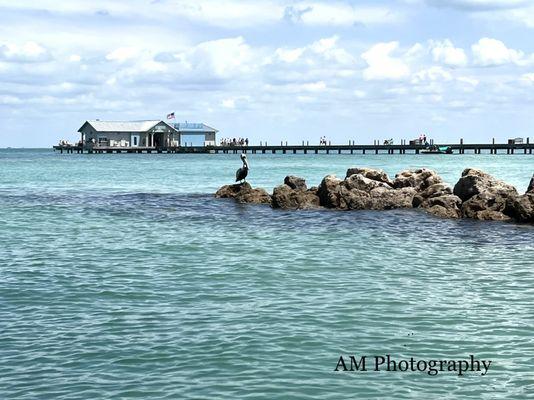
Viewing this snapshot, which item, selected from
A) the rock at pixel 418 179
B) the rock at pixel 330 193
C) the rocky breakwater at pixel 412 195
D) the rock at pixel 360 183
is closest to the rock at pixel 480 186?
the rocky breakwater at pixel 412 195

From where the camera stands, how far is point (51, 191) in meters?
43.6

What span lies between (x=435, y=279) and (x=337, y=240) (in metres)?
6.11

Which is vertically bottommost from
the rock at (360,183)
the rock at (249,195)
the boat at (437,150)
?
the rock at (249,195)

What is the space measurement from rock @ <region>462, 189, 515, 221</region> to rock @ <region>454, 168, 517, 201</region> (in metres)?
0.22

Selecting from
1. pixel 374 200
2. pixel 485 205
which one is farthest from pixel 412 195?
pixel 485 205

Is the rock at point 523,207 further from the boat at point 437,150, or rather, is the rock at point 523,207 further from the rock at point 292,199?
the boat at point 437,150

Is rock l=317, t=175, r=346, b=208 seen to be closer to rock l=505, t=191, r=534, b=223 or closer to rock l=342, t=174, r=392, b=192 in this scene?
rock l=342, t=174, r=392, b=192

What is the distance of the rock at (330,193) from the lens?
29.7 m

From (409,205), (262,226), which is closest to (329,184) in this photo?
(409,205)

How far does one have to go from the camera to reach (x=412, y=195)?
30.3 metres

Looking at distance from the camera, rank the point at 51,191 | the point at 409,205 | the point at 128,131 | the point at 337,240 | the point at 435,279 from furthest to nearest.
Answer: the point at 128,131 < the point at 51,191 < the point at 409,205 < the point at 337,240 < the point at 435,279

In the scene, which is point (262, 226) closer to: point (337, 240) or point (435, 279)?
point (337, 240)

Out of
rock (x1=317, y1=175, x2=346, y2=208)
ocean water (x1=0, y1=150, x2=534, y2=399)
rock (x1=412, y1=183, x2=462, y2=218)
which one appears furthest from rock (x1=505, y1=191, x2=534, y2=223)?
rock (x1=317, y1=175, x2=346, y2=208)

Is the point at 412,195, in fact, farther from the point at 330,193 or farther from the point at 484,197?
the point at 484,197
